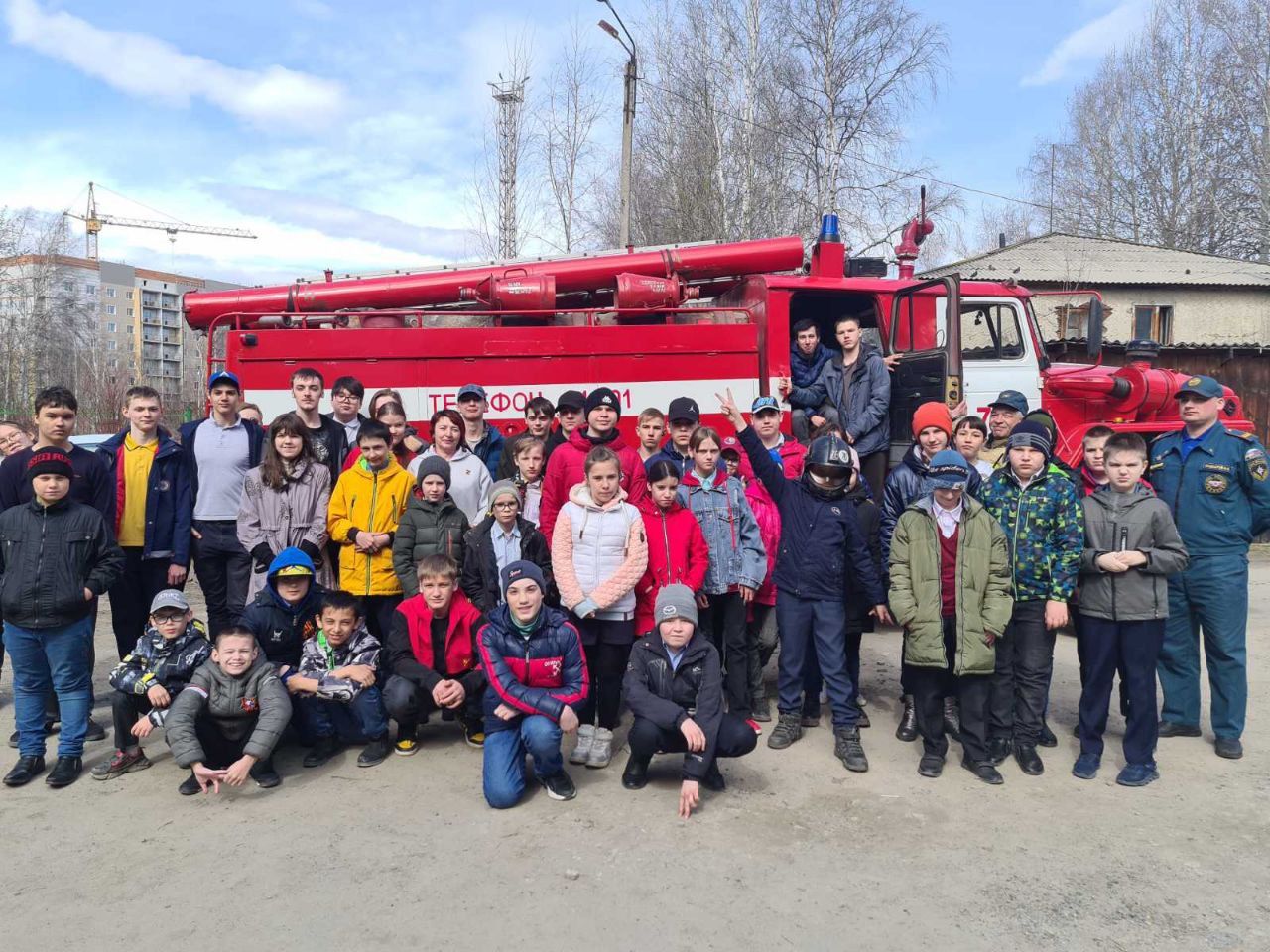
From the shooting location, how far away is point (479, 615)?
507cm

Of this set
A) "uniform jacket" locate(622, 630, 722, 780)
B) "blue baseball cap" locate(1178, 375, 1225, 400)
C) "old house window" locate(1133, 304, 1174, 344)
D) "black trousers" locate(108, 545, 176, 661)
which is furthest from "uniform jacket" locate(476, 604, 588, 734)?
"old house window" locate(1133, 304, 1174, 344)

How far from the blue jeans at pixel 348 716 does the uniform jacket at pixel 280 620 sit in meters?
0.34

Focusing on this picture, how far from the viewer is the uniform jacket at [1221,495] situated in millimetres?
5047

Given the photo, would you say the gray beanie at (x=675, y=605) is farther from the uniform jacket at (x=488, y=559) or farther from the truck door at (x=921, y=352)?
the truck door at (x=921, y=352)

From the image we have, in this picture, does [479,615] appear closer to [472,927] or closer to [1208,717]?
[472,927]

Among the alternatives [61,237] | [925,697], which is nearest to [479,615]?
[925,697]

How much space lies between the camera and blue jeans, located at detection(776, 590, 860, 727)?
193 inches

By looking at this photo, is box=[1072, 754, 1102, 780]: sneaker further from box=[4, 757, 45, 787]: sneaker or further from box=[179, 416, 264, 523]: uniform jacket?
box=[4, 757, 45, 787]: sneaker

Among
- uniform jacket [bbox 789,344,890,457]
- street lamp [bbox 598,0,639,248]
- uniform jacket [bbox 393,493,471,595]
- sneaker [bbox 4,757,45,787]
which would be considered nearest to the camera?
sneaker [bbox 4,757,45,787]

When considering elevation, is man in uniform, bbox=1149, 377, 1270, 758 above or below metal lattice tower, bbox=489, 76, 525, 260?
below

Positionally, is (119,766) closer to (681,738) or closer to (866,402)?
(681,738)

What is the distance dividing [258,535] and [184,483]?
0.66 metres

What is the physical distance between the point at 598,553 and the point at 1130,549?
2986 millimetres

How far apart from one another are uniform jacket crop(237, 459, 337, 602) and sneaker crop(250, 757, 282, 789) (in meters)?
1.22
